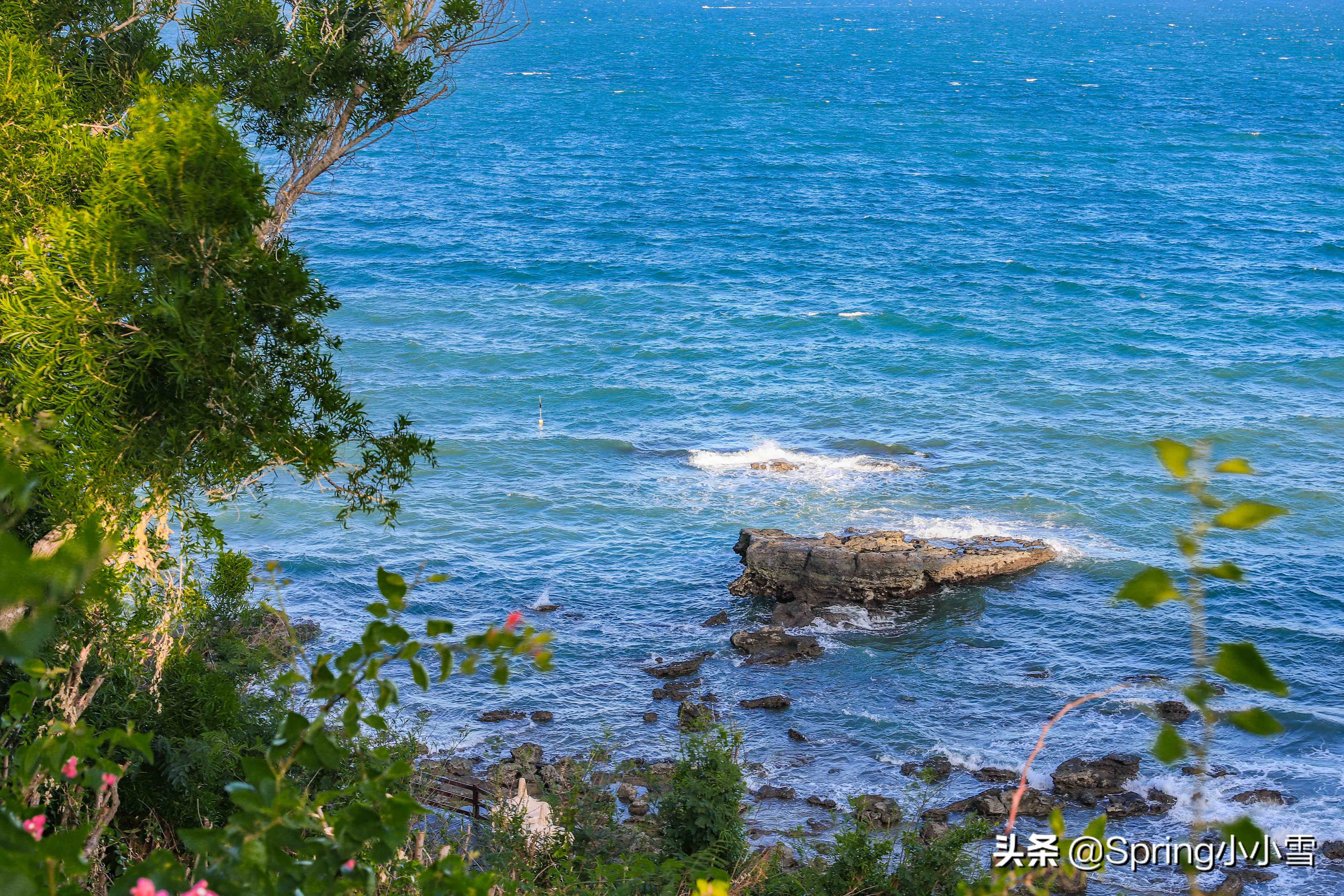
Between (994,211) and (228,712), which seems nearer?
(228,712)

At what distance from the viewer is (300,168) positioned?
51.8ft

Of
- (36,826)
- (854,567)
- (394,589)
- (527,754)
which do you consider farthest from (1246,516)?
(854,567)

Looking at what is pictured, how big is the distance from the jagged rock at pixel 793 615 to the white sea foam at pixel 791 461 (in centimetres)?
895

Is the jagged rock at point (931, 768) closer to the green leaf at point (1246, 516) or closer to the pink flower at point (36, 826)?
the pink flower at point (36, 826)

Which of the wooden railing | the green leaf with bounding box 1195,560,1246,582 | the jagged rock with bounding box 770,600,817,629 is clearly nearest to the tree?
the wooden railing

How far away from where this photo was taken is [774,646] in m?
27.6

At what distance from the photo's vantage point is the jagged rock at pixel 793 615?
2859 cm

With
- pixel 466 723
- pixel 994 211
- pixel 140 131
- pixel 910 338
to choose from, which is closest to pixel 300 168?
pixel 140 131

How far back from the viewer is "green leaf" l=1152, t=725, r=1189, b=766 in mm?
2619

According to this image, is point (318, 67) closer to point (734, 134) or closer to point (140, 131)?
point (140, 131)

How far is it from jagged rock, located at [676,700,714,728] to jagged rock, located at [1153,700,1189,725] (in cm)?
961

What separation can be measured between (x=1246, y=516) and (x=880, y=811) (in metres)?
19.6

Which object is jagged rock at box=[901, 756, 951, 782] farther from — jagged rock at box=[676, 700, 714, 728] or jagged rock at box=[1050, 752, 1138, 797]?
jagged rock at box=[676, 700, 714, 728]

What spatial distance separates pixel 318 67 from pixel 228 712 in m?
8.78
